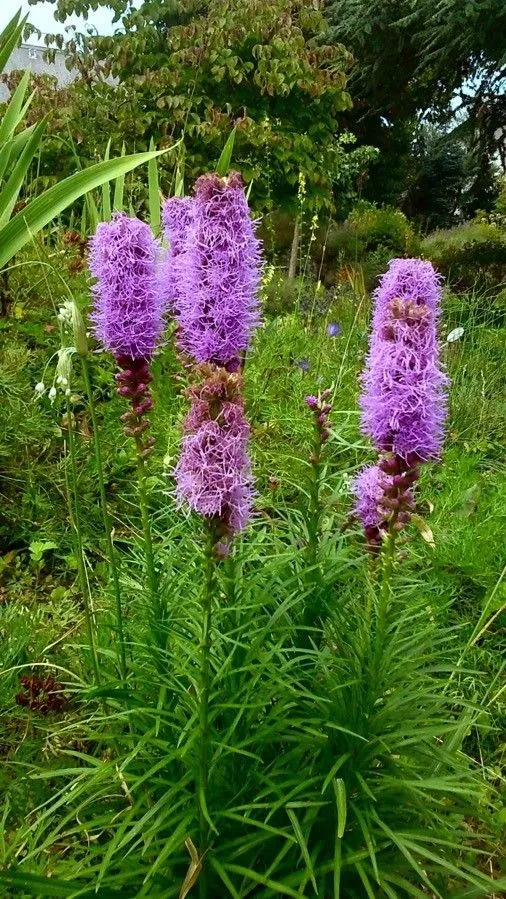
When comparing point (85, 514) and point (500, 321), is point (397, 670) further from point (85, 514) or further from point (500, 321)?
point (500, 321)

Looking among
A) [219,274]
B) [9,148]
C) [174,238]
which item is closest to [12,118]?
[9,148]

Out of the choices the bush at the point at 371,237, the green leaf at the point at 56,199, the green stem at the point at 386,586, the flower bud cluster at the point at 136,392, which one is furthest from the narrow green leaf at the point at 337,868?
the bush at the point at 371,237

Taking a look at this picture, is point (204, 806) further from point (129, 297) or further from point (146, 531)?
point (129, 297)

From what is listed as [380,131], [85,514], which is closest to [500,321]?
[85,514]

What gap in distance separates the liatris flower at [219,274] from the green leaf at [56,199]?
139 centimetres

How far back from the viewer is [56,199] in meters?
2.65

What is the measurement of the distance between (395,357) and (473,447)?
2703 mm

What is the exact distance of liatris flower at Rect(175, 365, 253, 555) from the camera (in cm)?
107

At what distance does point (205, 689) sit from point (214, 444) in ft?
1.49

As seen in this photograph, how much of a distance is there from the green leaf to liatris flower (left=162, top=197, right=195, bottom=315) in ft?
3.17

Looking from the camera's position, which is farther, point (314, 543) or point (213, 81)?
point (213, 81)

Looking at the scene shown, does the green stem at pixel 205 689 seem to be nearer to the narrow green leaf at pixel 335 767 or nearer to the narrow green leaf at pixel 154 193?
the narrow green leaf at pixel 335 767

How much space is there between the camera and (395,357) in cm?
121

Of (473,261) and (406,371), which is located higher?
(406,371)
